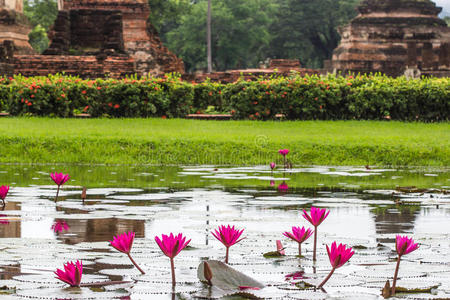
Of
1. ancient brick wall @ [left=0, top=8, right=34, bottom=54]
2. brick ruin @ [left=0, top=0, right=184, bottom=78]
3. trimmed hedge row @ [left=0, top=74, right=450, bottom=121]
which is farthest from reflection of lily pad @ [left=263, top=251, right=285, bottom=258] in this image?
ancient brick wall @ [left=0, top=8, right=34, bottom=54]

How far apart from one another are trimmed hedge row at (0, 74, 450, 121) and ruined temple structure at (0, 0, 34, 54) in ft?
45.1

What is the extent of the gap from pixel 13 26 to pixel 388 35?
12842mm

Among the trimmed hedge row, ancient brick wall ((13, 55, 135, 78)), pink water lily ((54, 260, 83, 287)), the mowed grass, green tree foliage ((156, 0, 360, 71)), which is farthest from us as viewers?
green tree foliage ((156, 0, 360, 71))

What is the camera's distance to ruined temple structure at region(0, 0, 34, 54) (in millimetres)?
31078

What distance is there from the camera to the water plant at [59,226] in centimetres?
530

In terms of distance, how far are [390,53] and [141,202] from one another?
26889 mm

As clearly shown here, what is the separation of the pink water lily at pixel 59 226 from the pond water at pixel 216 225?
5 centimetres

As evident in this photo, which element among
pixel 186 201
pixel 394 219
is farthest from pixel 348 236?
pixel 186 201

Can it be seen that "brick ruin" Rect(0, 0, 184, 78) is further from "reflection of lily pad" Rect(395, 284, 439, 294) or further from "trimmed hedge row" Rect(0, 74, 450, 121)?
"reflection of lily pad" Rect(395, 284, 439, 294)

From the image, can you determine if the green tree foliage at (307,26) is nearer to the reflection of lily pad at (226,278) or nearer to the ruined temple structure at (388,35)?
the ruined temple structure at (388,35)

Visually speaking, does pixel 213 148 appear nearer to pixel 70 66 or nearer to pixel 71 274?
pixel 71 274

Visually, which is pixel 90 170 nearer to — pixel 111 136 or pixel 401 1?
pixel 111 136

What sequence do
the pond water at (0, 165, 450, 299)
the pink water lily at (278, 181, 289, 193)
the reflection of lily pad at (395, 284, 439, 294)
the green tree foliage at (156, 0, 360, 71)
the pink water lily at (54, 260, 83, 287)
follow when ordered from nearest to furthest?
the pink water lily at (54, 260, 83, 287)
the reflection of lily pad at (395, 284, 439, 294)
the pond water at (0, 165, 450, 299)
the pink water lily at (278, 181, 289, 193)
the green tree foliage at (156, 0, 360, 71)

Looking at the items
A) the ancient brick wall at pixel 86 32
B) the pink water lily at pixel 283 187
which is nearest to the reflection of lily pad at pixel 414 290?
the pink water lily at pixel 283 187
